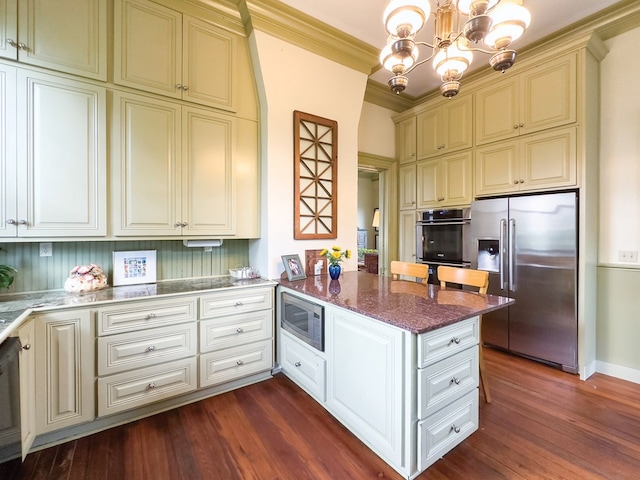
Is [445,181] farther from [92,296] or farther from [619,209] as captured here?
[92,296]

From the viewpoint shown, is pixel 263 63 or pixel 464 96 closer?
pixel 263 63

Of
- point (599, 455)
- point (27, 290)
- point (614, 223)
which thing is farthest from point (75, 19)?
point (614, 223)

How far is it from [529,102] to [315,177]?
215 centimetres

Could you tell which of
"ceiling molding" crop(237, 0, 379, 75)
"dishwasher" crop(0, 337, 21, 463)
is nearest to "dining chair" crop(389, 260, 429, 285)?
"ceiling molding" crop(237, 0, 379, 75)

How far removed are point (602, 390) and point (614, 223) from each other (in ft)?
4.63

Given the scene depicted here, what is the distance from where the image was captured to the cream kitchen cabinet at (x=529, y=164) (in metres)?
2.58

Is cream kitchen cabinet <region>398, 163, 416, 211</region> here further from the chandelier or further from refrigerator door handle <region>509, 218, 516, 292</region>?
the chandelier

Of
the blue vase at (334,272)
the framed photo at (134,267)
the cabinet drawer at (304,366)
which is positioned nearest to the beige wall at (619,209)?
the blue vase at (334,272)

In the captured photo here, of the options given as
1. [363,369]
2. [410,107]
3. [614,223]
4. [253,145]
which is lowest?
[363,369]

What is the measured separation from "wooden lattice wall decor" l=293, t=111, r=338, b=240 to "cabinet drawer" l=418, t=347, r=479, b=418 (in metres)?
1.63

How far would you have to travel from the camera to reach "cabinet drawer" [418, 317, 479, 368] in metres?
1.45

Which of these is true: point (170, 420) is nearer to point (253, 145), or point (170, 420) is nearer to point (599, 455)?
point (253, 145)

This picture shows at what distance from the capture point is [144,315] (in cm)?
200

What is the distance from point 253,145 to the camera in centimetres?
269
